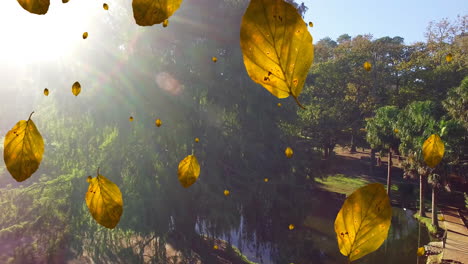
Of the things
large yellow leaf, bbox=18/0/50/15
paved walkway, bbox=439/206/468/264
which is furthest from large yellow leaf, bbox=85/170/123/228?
paved walkway, bbox=439/206/468/264

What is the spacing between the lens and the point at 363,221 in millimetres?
986

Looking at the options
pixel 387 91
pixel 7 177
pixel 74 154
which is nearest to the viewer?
pixel 74 154

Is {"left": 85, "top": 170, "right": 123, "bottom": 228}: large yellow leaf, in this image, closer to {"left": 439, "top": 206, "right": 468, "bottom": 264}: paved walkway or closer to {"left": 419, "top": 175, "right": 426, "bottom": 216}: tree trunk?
{"left": 439, "top": 206, "right": 468, "bottom": 264}: paved walkway

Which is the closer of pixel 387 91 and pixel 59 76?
pixel 59 76

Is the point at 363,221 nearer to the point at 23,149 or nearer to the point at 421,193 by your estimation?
the point at 23,149

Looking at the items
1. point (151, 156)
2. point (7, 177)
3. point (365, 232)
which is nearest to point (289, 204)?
point (151, 156)

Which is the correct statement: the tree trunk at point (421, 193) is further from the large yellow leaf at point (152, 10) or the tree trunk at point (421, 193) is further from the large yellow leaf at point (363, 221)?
the large yellow leaf at point (152, 10)

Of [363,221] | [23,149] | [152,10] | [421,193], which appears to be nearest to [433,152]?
[363,221]

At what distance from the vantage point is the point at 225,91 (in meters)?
12.0

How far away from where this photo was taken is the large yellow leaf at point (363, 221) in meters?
0.92

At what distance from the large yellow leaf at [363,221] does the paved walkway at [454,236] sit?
580 inches

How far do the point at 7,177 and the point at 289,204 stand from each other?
561 inches

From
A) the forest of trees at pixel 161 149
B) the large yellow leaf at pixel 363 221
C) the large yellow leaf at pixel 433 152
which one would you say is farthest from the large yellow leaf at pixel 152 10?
the forest of trees at pixel 161 149

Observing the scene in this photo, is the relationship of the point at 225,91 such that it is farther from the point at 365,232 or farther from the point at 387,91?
the point at 387,91
